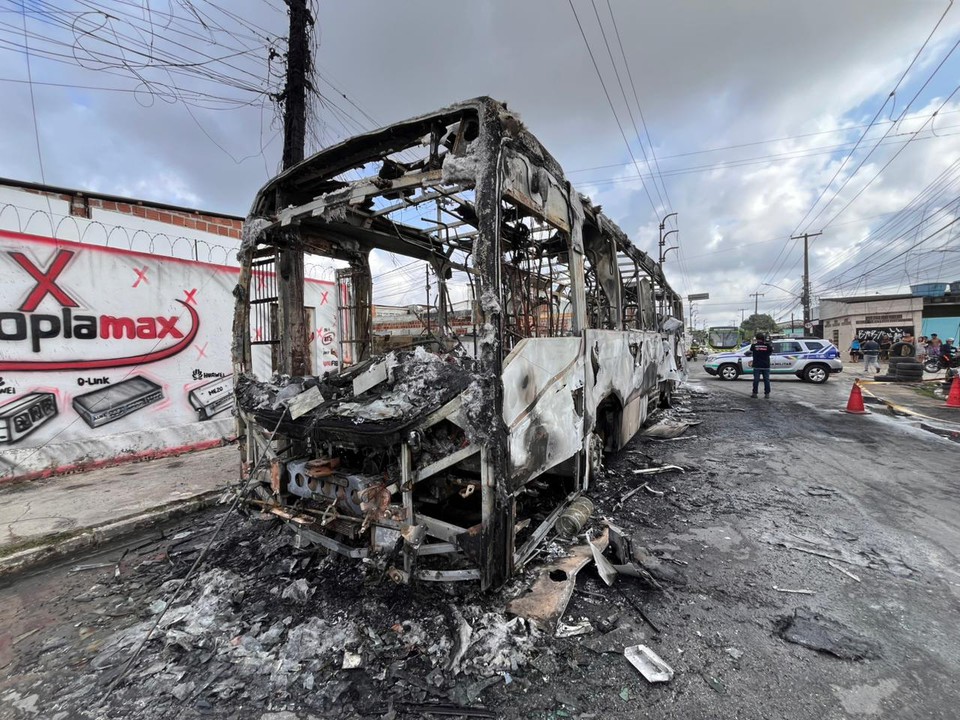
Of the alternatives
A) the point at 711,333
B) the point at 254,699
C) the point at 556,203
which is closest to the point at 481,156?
the point at 556,203

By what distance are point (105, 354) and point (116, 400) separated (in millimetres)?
655

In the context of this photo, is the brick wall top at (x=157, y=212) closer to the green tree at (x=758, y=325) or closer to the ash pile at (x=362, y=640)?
the ash pile at (x=362, y=640)

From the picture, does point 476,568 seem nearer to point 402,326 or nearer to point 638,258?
point 402,326

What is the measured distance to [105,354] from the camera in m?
5.87

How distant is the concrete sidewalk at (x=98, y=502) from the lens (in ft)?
11.8

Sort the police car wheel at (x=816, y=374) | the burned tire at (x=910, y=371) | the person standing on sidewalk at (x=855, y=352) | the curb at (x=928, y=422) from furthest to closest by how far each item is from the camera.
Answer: the person standing on sidewalk at (x=855, y=352), the police car wheel at (x=816, y=374), the burned tire at (x=910, y=371), the curb at (x=928, y=422)

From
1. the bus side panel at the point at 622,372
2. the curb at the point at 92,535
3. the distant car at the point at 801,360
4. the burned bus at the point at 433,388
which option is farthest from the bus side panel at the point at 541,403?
the distant car at the point at 801,360

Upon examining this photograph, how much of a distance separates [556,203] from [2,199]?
21.8 ft

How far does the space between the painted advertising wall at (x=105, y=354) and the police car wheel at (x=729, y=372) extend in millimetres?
16410

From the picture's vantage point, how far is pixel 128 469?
18.6ft

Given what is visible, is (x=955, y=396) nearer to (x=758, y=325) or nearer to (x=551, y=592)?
(x=551, y=592)

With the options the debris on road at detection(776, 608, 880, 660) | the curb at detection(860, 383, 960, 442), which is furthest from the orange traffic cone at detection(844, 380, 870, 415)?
the debris on road at detection(776, 608, 880, 660)

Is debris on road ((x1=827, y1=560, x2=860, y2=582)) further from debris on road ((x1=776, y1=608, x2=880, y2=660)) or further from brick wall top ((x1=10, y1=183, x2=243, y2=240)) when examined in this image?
brick wall top ((x1=10, y1=183, x2=243, y2=240))

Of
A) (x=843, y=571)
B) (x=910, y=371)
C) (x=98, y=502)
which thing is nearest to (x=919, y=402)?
(x=910, y=371)
